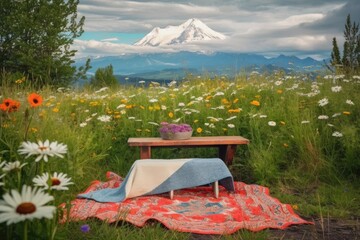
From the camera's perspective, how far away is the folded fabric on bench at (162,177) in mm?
5078

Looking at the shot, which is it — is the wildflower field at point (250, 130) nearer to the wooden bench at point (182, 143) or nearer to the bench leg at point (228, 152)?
the bench leg at point (228, 152)

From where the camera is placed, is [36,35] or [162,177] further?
[36,35]

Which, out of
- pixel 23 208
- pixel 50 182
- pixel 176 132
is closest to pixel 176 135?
pixel 176 132

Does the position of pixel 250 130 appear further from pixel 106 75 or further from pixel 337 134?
pixel 106 75

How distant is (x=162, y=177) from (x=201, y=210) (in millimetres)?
665

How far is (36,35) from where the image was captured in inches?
644

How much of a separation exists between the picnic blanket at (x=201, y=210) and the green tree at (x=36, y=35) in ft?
37.3

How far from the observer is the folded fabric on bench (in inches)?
200

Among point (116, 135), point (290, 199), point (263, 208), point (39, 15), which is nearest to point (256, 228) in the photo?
point (263, 208)

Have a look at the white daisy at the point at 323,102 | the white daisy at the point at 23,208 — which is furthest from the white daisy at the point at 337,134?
the white daisy at the point at 23,208

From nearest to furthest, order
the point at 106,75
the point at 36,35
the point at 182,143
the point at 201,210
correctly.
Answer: the point at 201,210 < the point at 182,143 < the point at 36,35 < the point at 106,75

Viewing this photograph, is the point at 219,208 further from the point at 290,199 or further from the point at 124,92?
the point at 124,92

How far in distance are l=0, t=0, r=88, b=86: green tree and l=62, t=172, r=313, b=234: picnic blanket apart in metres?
11.4

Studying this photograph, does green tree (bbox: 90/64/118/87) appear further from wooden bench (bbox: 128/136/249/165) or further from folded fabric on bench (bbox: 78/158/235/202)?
folded fabric on bench (bbox: 78/158/235/202)
